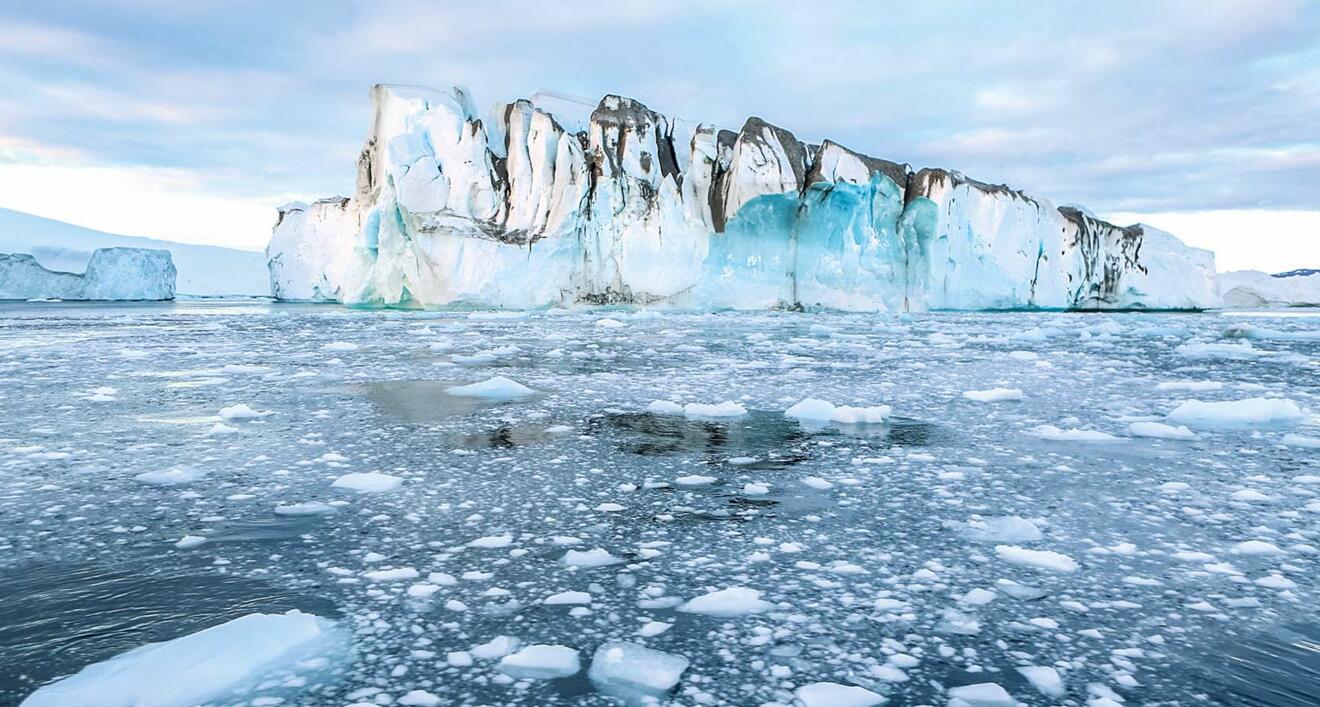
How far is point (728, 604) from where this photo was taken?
1.77 meters

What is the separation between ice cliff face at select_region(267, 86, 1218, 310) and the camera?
21.2 m

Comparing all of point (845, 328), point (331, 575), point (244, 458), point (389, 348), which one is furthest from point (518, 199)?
point (331, 575)

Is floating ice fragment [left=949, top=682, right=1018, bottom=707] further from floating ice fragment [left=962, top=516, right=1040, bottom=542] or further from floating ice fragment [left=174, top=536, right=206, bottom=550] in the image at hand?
floating ice fragment [left=174, top=536, right=206, bottom=550]

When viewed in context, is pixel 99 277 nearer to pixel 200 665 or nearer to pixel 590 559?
pixel 590 559

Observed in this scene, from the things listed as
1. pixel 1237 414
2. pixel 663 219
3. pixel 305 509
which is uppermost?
pixel 663 219

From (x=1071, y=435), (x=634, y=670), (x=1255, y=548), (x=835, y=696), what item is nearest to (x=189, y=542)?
(x=634, y=670)

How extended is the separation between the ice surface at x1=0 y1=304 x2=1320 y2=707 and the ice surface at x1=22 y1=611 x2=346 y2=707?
6cm

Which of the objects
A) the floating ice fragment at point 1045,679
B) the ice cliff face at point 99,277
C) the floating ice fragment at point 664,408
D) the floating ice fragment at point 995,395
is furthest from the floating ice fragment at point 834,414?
the ice cliff face at point 99,277

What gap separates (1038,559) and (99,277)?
4610 centimetres

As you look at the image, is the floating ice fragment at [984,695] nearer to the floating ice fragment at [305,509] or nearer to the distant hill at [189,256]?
the floating ice fragment at [305,509]

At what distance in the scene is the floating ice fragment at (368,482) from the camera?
2.83 meters

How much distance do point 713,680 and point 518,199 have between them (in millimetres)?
21671

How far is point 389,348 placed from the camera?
945 cm

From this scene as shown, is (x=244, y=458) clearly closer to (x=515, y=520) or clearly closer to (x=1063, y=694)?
(x=515, y=520)
